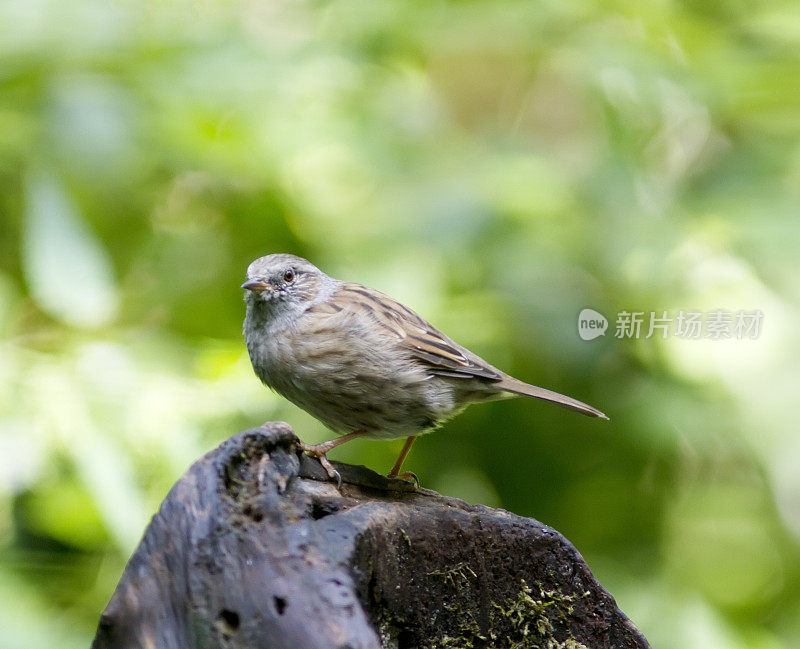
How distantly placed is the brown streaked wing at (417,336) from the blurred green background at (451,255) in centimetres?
99

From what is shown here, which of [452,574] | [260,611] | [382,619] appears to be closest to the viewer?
[260,611]

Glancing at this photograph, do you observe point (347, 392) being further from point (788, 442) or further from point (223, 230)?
point (788, 442)

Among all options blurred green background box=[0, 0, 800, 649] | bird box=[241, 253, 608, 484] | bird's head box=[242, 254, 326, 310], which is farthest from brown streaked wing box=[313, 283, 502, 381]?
blurred green background box=[0, 0, 800, 649]

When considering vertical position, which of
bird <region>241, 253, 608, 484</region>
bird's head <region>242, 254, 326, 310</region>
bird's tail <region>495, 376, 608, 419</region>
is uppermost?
bird's head <region>242, 254, 326, 310</region>

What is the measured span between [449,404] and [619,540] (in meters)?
1.88

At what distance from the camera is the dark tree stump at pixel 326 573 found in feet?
6.61

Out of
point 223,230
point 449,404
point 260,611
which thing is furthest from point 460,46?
point 260,611

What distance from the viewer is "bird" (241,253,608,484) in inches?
128

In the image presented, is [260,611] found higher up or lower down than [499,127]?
lower down

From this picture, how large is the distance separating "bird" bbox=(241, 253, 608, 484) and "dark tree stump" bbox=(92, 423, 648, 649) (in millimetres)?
519

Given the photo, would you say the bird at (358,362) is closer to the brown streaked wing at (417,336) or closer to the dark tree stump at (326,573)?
→ the brown streaked wing at (417,336)

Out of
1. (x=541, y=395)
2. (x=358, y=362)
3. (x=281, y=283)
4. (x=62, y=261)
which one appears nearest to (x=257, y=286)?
(x=281, y=283)

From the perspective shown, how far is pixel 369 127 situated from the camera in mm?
5336

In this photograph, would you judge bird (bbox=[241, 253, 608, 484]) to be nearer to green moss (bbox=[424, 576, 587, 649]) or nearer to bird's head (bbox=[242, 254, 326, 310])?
bird's head (bbox=[242, 254, 326, 310])
